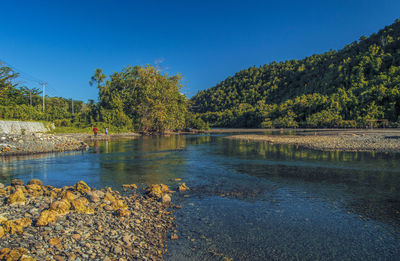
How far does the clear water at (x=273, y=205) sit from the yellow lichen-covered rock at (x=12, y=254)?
3078 mm

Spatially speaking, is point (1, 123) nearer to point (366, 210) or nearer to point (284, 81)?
point (366, 210)

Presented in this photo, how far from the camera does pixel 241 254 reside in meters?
6.96

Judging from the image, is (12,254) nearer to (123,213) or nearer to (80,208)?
(80,208)

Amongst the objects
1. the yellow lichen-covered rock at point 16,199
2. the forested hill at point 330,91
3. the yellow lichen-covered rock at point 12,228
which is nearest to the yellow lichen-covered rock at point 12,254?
the yellow lichen-covered rock at point 12,228

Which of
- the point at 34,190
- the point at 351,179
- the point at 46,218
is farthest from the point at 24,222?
the point at 351,179

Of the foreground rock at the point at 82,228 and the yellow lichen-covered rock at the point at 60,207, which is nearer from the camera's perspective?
the foreground rock at the point at 82,228

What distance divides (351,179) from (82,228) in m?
14.1

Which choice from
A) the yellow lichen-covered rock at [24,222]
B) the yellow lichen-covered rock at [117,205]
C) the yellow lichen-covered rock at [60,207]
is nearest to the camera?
the yellow lichen-covered rock at [24,222]

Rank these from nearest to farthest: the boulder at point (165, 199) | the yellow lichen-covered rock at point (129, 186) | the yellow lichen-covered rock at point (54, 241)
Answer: the yellow lichen-covered rock at point (54, 241) < the boulder at point (165, 199) < the yellow lichen-covered rock at point (129, 186)

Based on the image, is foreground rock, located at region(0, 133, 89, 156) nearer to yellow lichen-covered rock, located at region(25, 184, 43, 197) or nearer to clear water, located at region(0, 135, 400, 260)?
clear water, located at region(0, 135, 400, 260)

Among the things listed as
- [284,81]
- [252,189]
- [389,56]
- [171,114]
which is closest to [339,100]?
[389,56]

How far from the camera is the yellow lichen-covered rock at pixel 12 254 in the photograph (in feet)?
16.9

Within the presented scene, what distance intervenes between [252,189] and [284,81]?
177m

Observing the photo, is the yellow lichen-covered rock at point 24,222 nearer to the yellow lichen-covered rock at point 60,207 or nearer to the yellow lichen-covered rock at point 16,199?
the yellow lichen-covered rock at point 60,207
